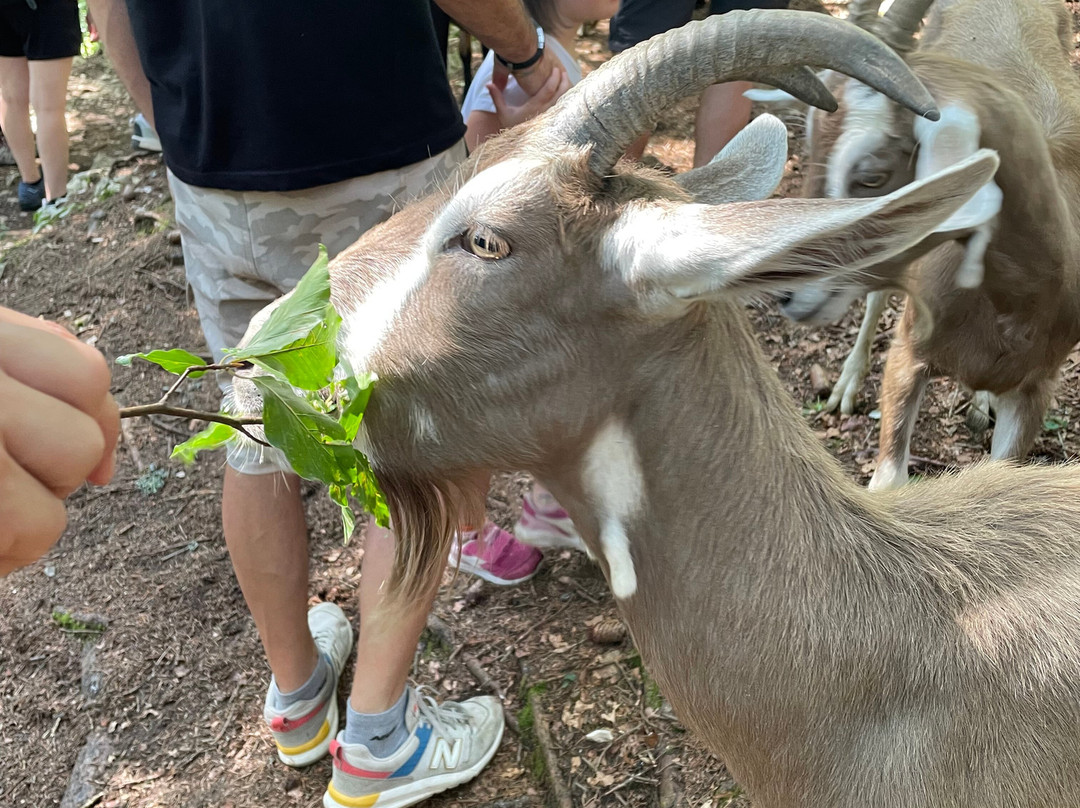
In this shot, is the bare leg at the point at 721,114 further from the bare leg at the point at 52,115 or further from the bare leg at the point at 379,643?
the bare leg at the point at 52,115

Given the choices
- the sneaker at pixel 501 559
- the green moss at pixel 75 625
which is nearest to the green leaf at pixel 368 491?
the sneaker at pixel 501 559

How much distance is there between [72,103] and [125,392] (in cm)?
679

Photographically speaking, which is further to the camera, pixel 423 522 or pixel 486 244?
pixel 423 522

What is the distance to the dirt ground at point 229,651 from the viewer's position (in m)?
3.48

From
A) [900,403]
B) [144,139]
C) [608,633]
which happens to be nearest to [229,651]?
[608,633]

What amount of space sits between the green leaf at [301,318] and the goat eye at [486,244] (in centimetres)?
33

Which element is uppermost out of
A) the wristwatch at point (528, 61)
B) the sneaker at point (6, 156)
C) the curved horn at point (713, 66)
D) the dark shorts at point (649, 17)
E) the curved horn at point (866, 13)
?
the curved horn at point (713, 66)

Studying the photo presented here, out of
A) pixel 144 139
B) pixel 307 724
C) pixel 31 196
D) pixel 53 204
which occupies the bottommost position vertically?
pixel 31 196

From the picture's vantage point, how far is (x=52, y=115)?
7.77m

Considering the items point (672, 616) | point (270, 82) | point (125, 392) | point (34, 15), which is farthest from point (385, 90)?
point (34, 15)

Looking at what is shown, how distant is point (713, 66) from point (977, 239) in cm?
201

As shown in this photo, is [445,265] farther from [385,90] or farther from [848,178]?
[848,178]

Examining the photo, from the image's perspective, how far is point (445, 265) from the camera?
2023 millimetres

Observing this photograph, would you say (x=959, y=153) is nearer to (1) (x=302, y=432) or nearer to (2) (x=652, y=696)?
(2) (x=652, y=696)
